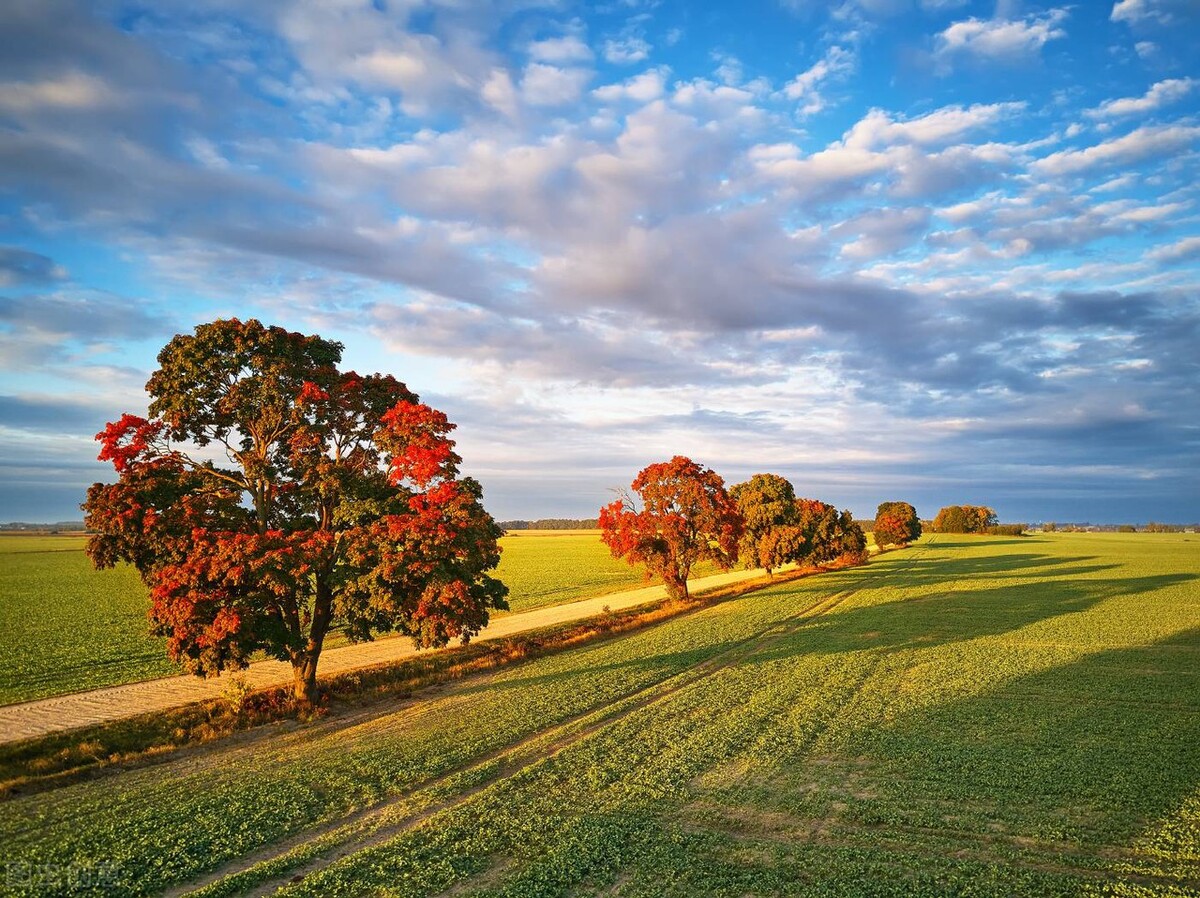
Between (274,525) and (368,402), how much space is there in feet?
17.5

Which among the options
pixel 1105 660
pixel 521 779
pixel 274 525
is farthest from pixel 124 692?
pixel 1105 660

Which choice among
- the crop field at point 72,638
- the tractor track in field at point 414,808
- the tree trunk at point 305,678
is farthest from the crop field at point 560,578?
the tractor track in field at point 414,808

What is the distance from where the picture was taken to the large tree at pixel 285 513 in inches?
744

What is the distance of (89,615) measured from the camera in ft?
153

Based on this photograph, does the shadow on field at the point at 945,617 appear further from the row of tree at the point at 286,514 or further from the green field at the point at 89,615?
the green field at the point at 89,615

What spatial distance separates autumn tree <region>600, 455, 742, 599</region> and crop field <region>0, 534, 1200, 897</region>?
20.5 meters

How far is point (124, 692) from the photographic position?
2639 cm

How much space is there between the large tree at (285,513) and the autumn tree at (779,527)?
43.6 meters

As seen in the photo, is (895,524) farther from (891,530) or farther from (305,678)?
(305,678)

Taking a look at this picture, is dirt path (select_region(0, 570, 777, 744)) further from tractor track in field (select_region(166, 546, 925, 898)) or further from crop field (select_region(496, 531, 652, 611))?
crop field (select_region(496, 531, 652, 611))

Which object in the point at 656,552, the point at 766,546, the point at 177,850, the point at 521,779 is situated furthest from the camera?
the point at 766,546

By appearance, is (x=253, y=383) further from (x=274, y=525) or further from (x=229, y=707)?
(x=229, y=707)

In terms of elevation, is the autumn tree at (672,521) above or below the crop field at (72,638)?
above

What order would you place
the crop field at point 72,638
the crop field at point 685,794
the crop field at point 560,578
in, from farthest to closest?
the crop field at point 560,578 < the crop field at point 72,638 < the crop field at point 685,794
